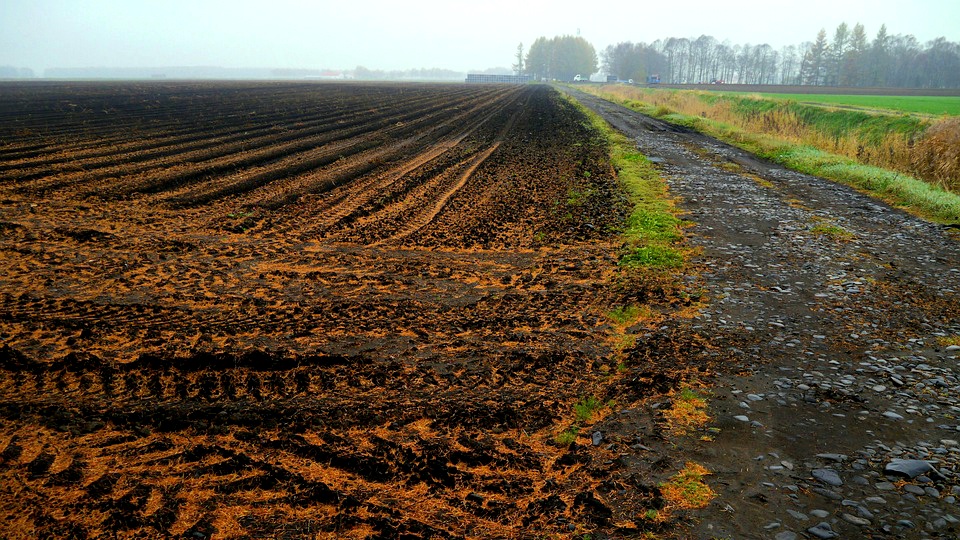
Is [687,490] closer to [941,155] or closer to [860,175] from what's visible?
[860,175]

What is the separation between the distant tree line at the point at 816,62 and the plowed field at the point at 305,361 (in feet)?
441

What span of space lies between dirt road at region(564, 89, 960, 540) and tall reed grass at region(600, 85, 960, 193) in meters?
6.67

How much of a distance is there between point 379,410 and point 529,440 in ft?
3.64

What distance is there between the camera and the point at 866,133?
22.9 m

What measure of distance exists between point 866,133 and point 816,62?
13247 cm

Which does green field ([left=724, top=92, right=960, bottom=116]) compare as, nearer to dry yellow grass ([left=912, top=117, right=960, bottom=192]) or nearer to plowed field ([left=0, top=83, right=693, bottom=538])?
dry yellow grass ([left=912, top=117, right=960, bottom=192])

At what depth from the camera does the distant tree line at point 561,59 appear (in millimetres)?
189250

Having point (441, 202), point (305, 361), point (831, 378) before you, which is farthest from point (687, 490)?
point (441, 202)

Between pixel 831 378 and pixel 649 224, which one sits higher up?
pixel 649 224

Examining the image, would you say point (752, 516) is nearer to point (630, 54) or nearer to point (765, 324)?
point (765, 324)

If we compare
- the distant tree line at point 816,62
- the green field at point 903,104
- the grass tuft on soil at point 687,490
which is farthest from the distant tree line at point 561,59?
the grass tuft on soil at point 687,490

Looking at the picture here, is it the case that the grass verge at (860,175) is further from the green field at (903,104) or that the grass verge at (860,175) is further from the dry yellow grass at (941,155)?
the green field at (903,104)

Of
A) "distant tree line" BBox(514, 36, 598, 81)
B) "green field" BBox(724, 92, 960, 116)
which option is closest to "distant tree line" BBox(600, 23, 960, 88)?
"distant tree line" BBox(514, 36, 598, 81)

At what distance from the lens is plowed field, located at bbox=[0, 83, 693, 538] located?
10.6 ft
